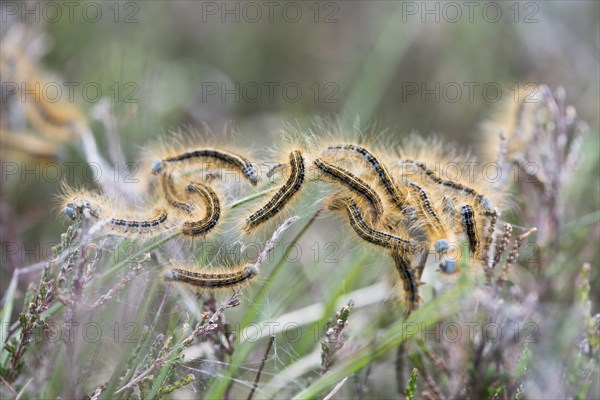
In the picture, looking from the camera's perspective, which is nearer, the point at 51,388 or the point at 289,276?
the point at 51,388

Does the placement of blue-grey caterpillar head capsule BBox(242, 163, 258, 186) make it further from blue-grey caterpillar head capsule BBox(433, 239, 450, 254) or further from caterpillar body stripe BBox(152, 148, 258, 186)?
blue-grey caterpillar head capsule BBox(433, 239, 450, 254)

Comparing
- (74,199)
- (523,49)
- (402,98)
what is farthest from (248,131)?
(74,199)

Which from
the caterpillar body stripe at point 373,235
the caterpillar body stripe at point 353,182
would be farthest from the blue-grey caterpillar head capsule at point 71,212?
the caterpillar body stripe at point 373,235

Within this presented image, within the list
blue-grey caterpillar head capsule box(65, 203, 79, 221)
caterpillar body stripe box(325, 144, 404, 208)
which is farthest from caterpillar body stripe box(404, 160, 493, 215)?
blue-grey caterpillar head capsule box(65, 203, 79, 221)

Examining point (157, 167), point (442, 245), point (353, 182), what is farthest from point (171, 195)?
point (442, 245)

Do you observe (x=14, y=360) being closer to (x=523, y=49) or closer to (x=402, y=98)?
(x=402, y=98)

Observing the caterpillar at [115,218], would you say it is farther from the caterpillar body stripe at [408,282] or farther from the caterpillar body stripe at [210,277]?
the caterpillar body stripe at [408,282]
